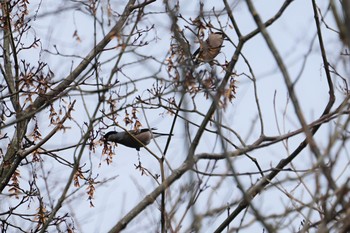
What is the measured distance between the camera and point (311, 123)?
3.61 metres

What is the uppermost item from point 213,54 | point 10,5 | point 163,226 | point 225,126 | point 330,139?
point 10,5

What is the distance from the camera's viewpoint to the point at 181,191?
356 cm

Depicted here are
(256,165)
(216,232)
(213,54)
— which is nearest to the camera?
(216,232)

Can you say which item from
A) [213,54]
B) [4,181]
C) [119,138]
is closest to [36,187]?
[4,181]

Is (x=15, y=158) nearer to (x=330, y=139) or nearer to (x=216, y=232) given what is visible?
(x=216, y=232)

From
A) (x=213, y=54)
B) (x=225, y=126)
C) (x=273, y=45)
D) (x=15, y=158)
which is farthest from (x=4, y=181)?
(x=273, y=45)

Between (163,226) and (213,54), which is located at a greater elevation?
(213,54)

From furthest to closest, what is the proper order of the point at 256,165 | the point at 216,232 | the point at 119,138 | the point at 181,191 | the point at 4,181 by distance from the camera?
the point at 119,138 < the point at 4,181 < the point at 256,165 < the point at 216,232 < the point at 181,191

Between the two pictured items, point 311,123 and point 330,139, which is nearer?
point 330,139

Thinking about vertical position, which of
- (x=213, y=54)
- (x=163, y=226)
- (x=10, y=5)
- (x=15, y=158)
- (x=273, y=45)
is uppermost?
(x=10, y=5)

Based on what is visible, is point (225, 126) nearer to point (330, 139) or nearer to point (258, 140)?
point (258, 140)

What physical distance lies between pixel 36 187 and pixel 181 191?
2.55 m

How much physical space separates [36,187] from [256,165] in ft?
6.65

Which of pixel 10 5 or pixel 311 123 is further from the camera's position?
pixel 10 5
